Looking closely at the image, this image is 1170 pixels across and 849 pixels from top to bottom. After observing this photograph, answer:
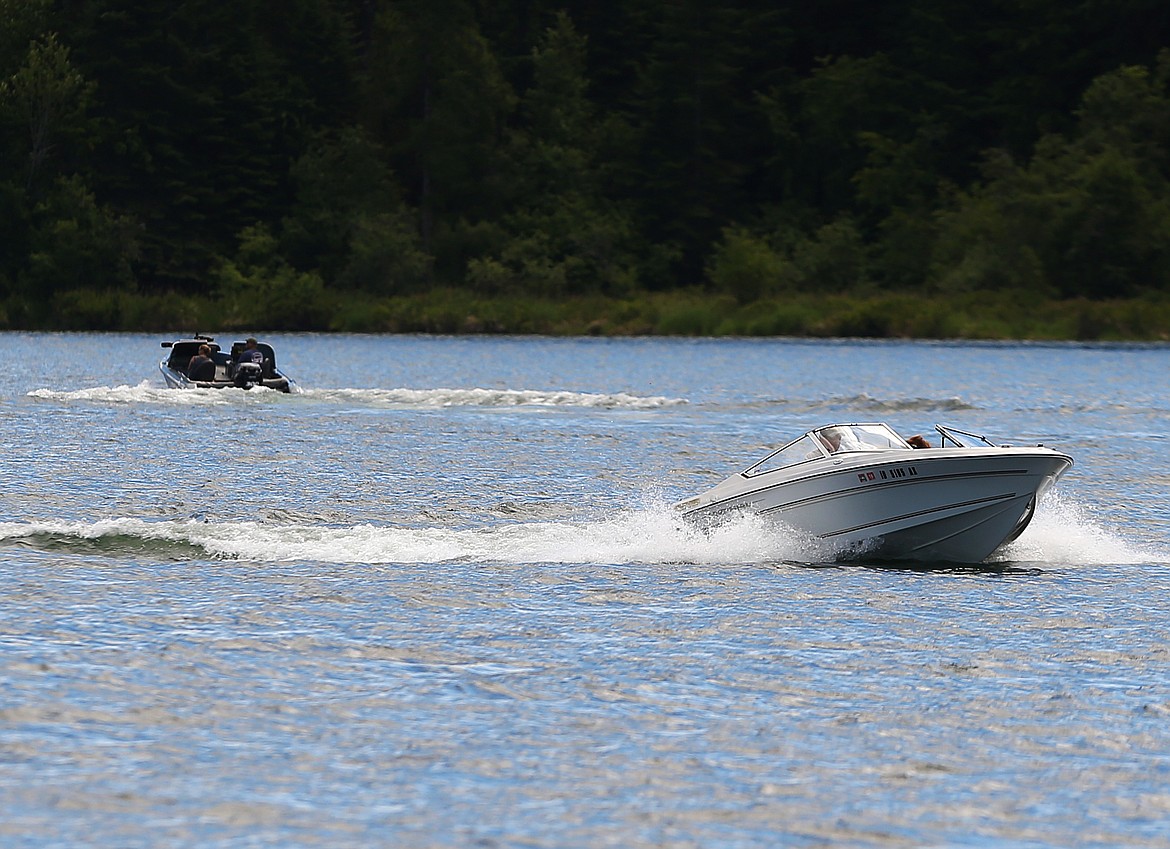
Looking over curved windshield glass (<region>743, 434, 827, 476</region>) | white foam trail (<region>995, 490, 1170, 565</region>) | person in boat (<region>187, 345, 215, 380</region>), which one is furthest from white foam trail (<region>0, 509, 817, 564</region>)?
person in boat (<region>187, 345, 215, 380</region>)

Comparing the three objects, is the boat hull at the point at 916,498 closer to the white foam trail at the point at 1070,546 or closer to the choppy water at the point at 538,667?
the choppy water at the point at 538,667

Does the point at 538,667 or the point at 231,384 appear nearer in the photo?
the point at 538,667

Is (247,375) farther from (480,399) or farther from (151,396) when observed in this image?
(480,399)

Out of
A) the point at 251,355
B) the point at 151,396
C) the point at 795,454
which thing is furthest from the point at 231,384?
the point at 795,454

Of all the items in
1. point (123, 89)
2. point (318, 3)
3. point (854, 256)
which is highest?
point (318, 3)

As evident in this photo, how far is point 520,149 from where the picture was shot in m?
115

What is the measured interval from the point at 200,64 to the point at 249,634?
100.0 metres

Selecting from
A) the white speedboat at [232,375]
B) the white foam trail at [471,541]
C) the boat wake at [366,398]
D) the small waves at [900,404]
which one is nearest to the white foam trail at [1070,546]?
the white foam trail at [471,541]

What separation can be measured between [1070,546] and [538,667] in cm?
1004

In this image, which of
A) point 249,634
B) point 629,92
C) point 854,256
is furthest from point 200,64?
point 249,634

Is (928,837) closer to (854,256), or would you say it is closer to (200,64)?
(854,256)

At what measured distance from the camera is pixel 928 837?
36.6 feet

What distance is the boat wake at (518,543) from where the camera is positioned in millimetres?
21969

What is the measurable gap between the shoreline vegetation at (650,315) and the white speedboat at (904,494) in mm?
68134
